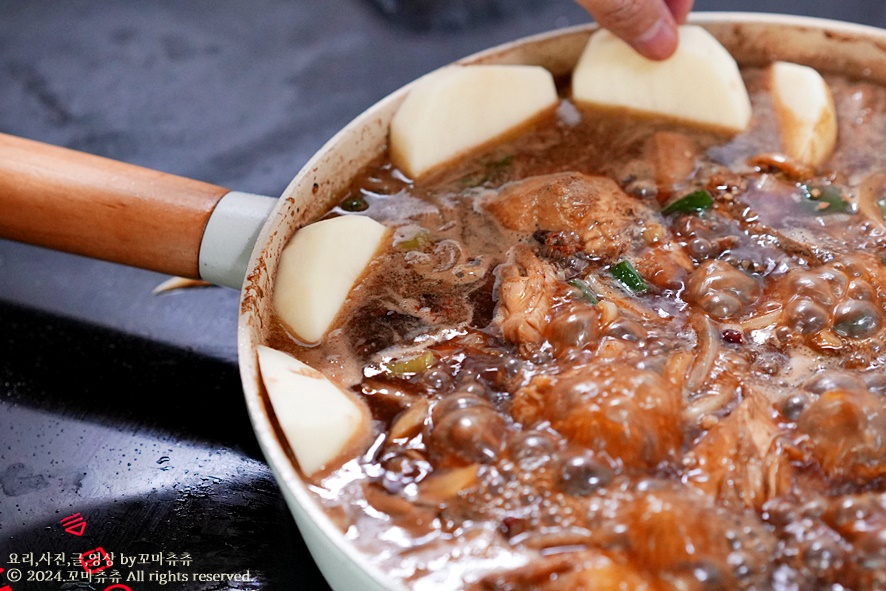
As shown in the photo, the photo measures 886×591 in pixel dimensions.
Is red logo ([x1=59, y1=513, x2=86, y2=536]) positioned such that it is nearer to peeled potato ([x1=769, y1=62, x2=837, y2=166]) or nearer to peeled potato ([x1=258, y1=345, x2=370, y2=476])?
peeled potato ([x1=258, y1=345, x2=370, y2=476])

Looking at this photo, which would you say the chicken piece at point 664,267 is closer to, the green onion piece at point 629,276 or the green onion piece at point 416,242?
the green onion piece at point 629,276

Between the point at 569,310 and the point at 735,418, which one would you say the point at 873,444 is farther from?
the point at 569,310

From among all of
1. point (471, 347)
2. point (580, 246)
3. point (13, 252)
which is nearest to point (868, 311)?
point (580, 246)

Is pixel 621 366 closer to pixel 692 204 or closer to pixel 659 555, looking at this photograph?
pixel 659 555

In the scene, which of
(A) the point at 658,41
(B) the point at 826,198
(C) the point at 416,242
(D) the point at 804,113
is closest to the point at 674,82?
(A) the point at 658,41

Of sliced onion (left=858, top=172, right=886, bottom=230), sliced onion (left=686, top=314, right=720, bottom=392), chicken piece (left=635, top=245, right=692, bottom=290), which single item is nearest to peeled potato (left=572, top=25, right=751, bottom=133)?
sliced onion (left=858, top=172, right=886, bottom=230)

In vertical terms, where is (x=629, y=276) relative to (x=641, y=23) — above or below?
Result: below
